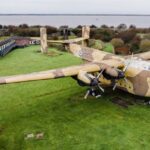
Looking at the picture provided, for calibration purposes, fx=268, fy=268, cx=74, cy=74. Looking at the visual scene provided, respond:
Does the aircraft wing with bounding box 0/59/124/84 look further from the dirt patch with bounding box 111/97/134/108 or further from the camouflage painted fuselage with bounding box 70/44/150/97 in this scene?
the dirt patch with bounding box 111/97/134/108

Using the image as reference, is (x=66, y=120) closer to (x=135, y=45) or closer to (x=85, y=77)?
(x=85, y=77)

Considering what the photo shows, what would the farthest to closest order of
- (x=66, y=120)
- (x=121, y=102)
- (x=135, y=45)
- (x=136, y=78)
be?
(x=135, y=45)
(x=121, y=102)
(x=136, y=78)
(x=66, y=120)

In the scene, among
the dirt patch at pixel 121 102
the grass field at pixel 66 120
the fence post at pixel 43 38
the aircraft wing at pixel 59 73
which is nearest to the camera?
the grass field at pixel 66 120

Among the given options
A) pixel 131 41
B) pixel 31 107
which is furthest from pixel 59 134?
pixel 131 41

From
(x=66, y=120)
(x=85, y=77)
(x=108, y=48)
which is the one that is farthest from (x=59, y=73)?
(x=108, y=48)

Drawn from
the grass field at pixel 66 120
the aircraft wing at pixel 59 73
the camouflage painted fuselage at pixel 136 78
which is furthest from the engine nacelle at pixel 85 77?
the camouflage painted fuselage at pixel 136 78

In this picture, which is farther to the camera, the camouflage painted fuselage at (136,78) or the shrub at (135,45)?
the shrub at (135,45)

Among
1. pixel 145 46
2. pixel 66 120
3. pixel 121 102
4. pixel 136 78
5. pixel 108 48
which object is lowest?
pixel 66 120

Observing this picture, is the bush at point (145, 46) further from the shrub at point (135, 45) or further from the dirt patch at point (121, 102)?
the dirt patch at point (121, 102)
